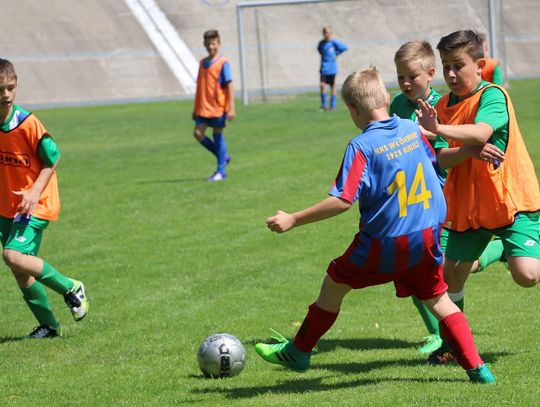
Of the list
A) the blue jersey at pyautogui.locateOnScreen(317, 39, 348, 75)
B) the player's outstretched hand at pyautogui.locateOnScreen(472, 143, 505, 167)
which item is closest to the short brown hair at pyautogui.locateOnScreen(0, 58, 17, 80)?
the player's outstretched hand at pyautogui.locateOnScreen(472, 143, 505, 167)

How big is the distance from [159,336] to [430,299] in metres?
2.42

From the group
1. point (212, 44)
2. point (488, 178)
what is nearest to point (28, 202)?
point (488, 178)

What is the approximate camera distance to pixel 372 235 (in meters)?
5.04

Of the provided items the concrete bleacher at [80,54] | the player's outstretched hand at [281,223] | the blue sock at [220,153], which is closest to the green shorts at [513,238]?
the player's outstretched hand at [281,223]

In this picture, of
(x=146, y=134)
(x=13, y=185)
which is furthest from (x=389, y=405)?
(x=146, y=134)

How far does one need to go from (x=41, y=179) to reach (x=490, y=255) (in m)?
3.07

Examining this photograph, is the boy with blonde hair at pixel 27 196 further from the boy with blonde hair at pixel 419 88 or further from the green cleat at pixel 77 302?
the boy with blonde hair at pixel 419 88

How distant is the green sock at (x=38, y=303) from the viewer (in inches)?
280

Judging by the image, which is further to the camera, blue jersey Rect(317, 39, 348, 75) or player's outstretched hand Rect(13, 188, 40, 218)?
blue jersey Rect(317, 39, 348, 75)

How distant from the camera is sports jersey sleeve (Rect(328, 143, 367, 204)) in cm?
487

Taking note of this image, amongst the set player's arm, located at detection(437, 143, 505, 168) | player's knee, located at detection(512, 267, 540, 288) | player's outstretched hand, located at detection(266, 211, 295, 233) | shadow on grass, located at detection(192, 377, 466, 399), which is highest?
player's arm, located at detection(437, 143, 505, 168)

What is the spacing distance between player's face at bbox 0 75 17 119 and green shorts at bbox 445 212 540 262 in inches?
122

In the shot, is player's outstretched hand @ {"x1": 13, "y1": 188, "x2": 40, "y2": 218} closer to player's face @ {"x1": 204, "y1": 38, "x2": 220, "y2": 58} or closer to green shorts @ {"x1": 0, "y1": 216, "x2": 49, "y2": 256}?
green shorts @ {"x1": 0, "y1": 216, "x2": 49, "y2": 256}

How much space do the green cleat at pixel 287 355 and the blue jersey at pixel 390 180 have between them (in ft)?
2.75
